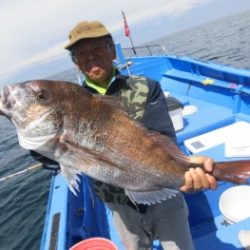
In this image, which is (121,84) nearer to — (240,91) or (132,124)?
(132,124)

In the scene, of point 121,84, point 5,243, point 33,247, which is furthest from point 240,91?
point 5,243

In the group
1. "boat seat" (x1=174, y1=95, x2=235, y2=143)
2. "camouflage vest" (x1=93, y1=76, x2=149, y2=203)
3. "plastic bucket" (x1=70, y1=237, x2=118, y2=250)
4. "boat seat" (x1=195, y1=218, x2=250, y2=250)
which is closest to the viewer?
"camouflage vest" (x1=93, y1=76, x2=149, y2=203)

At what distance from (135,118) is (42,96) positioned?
40.0 inches

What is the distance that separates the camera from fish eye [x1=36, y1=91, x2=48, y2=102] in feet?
7.73

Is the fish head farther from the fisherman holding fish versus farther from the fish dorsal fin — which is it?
the fisherman holding fish

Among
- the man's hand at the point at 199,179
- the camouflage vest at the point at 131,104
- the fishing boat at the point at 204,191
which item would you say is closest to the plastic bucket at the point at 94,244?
the fishing boat at the point at 204,191

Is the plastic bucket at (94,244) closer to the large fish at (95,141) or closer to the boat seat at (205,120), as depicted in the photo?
the large fish at (95,141)

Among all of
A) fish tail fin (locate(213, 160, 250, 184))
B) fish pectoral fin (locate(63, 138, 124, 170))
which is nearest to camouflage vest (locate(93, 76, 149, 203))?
fish pectoral fin (locate(63, 138, 124, 170))

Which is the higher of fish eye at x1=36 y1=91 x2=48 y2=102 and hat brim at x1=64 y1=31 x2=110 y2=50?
hat brim at x1=64 y1=31 x2=110 y2=50

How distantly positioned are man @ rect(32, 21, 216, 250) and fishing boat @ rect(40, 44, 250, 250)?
123cm

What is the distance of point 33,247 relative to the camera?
8.52m

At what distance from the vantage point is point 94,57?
299 centimetres

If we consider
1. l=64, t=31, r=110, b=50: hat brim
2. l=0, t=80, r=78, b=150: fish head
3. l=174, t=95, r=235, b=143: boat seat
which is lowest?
l=174, t=95, r=235, b=143: boat seat

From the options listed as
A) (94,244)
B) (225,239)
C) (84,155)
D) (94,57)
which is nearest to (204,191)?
(225,239)
